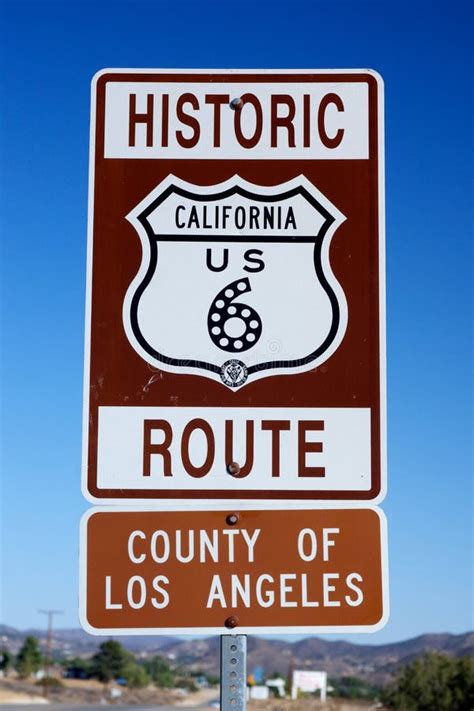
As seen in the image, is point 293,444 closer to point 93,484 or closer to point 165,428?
point 165,428

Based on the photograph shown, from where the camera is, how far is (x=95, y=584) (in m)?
2.90

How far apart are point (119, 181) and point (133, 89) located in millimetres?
294

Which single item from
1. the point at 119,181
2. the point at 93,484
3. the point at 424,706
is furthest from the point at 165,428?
the point at 424,706

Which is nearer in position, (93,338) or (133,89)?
(93,338)

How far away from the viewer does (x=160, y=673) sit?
4587 inches

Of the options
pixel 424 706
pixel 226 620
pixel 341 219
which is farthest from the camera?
pixel 424 706

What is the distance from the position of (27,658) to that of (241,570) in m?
98.2

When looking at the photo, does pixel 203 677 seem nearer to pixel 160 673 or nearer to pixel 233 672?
pixel 160 673

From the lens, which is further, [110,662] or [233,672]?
[110,662]

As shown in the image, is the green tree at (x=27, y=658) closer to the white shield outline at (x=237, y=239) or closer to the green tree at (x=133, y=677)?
the green tree at (x=133, y=677)

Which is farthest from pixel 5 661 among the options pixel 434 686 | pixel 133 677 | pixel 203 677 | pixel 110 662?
pixel 434 686

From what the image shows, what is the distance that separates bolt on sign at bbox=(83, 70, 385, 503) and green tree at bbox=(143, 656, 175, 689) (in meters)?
110

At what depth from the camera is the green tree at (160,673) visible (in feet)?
363

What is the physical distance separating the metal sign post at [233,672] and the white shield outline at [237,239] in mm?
623
